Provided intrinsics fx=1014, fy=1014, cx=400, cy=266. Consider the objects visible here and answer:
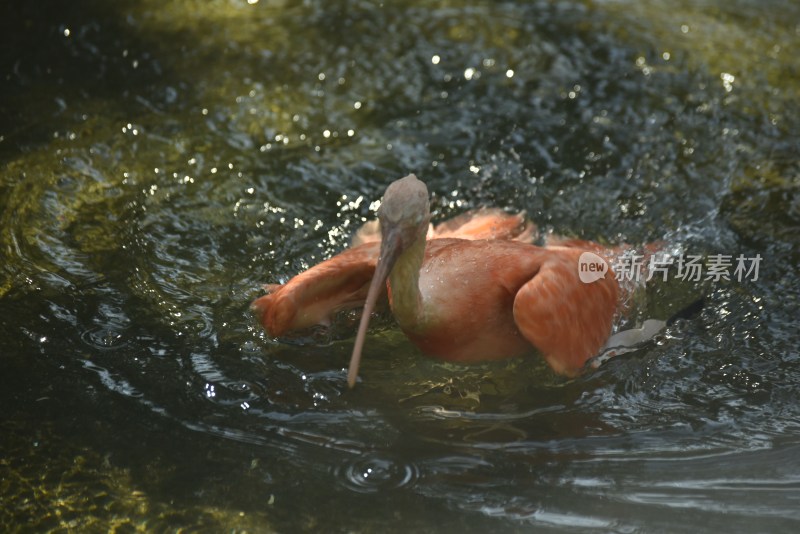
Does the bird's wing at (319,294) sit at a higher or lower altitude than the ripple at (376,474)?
higher

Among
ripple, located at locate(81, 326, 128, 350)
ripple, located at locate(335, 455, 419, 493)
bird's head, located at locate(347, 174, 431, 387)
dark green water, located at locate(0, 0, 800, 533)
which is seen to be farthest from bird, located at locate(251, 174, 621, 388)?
ripple, located at locate(81, 326, 128, 350)

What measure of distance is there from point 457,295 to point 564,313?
39 centimetres

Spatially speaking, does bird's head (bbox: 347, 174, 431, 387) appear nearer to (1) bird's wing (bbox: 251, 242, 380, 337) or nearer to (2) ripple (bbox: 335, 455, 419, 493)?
(2) ripple (bbox: 335, 455, 419, 493)

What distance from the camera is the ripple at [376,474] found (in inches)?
128

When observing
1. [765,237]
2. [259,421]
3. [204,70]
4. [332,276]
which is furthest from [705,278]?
[204,70]

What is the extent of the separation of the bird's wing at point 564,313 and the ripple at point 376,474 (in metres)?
0.66

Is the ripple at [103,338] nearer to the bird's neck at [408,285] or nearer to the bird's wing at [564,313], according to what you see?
the bird's neck at [408,285]

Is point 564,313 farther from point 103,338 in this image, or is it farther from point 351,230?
point 103,338

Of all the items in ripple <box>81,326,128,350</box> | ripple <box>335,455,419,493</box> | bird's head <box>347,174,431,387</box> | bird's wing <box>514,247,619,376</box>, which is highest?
bird's head <box>347,174,431,387</box>

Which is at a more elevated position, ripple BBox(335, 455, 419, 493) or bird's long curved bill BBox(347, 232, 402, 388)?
bird's long curved bill BBox(347, 232, 402, 388)

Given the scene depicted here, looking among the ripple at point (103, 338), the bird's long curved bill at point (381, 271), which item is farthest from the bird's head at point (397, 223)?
the ripple at point (103, 338)

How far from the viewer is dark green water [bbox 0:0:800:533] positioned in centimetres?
327

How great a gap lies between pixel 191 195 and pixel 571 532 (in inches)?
102

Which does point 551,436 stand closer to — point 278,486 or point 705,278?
point 278,486
